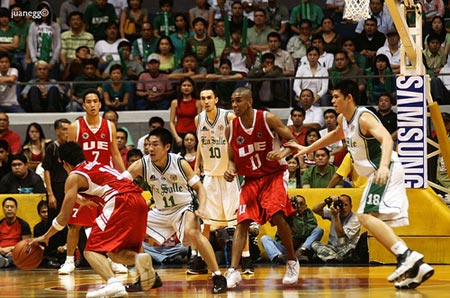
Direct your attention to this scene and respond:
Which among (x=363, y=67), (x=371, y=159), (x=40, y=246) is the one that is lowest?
(x=40, y=246)

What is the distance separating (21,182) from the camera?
15.4 meters

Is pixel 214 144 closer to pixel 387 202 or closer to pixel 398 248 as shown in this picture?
pixel 387 202

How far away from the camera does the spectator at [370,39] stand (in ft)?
57.4

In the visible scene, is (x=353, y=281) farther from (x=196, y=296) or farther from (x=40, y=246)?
(x=40, y=246)

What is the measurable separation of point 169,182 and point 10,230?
4.69m

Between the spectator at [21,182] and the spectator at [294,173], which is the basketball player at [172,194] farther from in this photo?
the spectator at [21,182]

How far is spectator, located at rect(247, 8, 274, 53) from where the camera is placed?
1841cm

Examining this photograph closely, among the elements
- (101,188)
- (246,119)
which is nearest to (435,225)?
(246,119)

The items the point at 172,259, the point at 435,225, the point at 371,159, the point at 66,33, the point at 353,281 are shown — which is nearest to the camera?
the point at 371,159

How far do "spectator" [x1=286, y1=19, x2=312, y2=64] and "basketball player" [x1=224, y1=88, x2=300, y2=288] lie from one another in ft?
24.0

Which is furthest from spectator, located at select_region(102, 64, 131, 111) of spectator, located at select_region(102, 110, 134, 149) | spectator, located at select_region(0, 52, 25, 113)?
spectator, located at select_region(0, 52, 25, 113)

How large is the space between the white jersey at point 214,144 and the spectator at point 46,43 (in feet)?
20.4

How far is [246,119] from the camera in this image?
11.0m

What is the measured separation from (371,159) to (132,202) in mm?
2455
